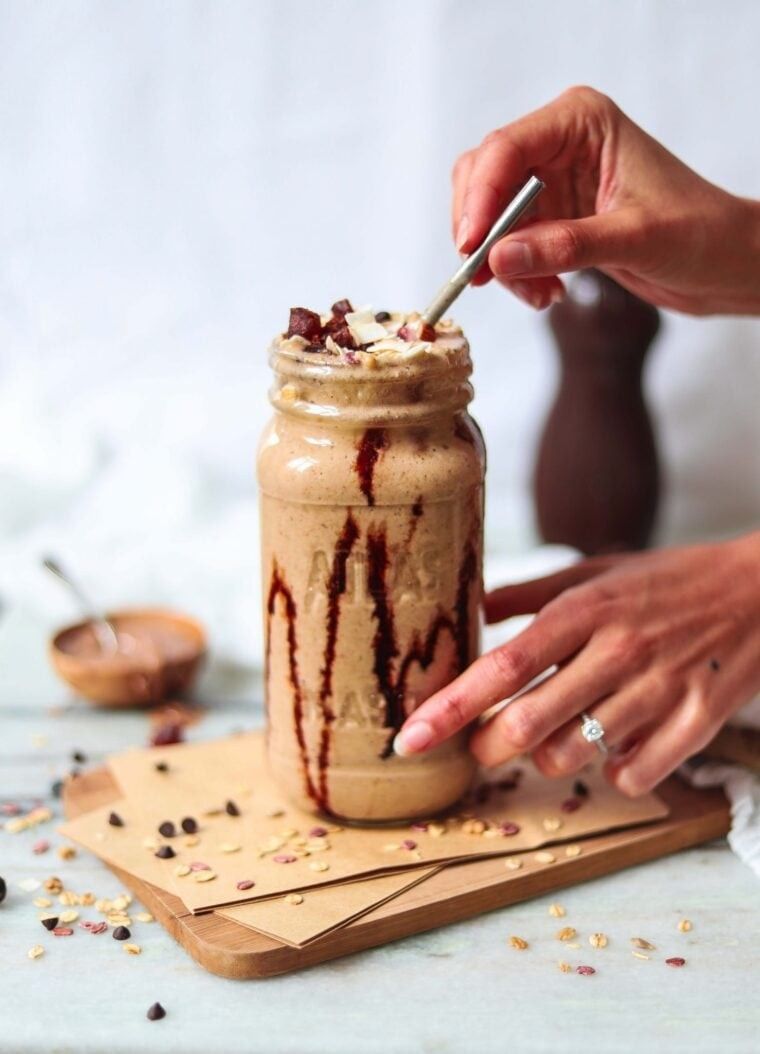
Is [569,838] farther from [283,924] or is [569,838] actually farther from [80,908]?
[80,908]

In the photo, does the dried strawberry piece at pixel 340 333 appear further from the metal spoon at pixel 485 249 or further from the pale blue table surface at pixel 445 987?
the pale blue table surface at pixel 445 987

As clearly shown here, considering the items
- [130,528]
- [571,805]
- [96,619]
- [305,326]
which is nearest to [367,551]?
[305,326]

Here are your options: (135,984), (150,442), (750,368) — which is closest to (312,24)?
(150,442)

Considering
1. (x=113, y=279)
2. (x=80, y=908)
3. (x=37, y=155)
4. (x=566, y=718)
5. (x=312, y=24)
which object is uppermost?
(x=312, y=24)

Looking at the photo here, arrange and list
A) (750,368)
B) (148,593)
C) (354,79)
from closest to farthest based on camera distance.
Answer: (148,593) < (354,79) < (750,368)

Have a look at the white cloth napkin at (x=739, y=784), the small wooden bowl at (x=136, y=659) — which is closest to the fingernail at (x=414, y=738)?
the white cloth napkin at (x=739, y=784)

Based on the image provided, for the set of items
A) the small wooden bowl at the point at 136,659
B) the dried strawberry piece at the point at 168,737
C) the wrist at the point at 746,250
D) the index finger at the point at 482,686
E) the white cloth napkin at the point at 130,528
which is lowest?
the dried strawberry piece at the point at 168,737

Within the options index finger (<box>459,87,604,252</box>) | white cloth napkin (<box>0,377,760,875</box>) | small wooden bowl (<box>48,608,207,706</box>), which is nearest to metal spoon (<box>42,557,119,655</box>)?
small wooden bowl (<box>48,608,207,706</box>)
